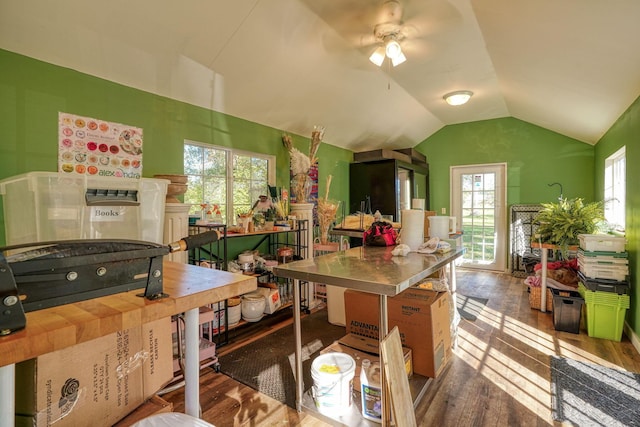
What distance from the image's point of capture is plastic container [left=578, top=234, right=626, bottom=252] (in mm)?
2789

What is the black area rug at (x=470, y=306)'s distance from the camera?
342 cm

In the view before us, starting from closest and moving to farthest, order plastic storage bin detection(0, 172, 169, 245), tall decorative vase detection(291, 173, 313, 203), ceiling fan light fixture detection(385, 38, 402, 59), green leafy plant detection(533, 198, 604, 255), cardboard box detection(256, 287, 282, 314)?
plastic storage bin detection(0, 172, 169, 245), ceiling fan light fixture detection(385, 38, 402, 59), cardboard box detection(256, 287, 282, 314), green leafy plant detection(533, 198, 604, 255), tall decorative vase detection(291, 173, 313, 203)

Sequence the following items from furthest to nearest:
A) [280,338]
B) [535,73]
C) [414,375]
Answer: [535,73] < [280,338] < [414,375]

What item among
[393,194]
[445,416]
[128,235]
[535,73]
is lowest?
[445,416]

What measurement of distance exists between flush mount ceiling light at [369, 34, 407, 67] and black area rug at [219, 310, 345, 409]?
2396 mm

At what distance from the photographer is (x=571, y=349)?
2.63 metres

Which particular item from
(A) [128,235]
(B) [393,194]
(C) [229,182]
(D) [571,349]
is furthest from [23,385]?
(B) [393,194]

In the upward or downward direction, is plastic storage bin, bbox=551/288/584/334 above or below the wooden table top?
below

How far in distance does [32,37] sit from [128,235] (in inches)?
50.2

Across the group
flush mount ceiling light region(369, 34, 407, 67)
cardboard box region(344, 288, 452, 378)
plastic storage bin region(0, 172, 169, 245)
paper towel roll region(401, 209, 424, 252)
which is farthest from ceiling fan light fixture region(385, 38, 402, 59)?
plastic storage bin region(0, 172, 169, 245)

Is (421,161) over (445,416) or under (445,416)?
over

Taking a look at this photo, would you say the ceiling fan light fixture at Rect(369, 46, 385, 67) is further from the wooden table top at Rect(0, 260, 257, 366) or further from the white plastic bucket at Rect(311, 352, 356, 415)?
the wooden table top at Rect(0, 260, 257, 366)

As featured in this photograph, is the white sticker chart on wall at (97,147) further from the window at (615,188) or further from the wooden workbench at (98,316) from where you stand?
the window at (615,188)

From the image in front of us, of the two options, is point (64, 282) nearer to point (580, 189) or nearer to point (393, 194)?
point (393, 194)
